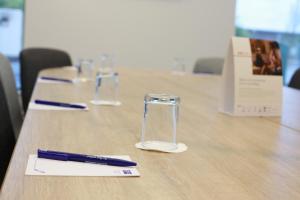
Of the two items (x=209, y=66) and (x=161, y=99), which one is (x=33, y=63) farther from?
(x=161, y=99)

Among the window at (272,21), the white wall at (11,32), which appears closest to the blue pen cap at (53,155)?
the white wall at (11,32)

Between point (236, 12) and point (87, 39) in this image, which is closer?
point (87, 39)

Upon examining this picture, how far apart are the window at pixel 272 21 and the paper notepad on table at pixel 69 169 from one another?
4.89 meters

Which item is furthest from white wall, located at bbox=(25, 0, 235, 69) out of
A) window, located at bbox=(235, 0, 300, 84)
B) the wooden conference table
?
the wooden conference table

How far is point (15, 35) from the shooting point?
503 cm

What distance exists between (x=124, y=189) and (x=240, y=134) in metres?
0.67

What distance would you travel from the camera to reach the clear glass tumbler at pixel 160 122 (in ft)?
4.18

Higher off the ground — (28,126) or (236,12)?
(236,12)

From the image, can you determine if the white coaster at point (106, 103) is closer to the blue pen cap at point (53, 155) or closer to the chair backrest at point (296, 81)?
the blue pen cap at point (53, 155)

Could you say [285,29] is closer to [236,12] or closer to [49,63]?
[236,12]

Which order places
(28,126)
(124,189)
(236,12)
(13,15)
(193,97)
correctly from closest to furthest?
(124,189)
(28,126)
(193,97)
(13,15)
(236,12)

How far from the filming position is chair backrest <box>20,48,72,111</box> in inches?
145

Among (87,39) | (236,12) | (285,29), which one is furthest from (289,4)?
(87,39)

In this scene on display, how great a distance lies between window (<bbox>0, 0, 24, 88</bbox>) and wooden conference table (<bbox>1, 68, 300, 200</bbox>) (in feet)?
10.3
